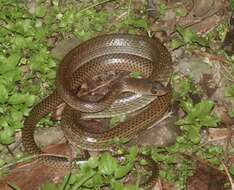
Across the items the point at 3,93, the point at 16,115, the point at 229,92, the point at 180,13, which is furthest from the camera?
the point at 180,13

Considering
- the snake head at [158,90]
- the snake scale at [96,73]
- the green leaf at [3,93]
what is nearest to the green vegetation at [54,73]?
the green leaf at [3,93]

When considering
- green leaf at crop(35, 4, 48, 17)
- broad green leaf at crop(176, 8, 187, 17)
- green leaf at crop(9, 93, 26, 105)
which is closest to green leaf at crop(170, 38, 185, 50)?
broad green leaf at crop(176, 8, 187, 17)

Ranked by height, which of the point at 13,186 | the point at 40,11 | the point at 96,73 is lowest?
the point at 13,186

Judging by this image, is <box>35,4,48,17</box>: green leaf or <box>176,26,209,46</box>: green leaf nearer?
<box>176,26,209,46</box>: green leaf

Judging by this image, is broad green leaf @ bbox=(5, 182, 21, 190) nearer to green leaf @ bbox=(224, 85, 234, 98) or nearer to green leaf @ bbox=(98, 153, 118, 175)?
green leaf @ bbox=(98, 153, 118, 175)

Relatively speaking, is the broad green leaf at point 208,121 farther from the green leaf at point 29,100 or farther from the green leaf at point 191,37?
the green leaf at point 29,100

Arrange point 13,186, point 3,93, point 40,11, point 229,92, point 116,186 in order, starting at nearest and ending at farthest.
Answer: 1. point 116,186
2. point 13,186
3. point 3,93
4. point 229,92
5. point 40,11

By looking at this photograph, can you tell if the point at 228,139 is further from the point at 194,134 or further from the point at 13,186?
Answer: the point at 13,186

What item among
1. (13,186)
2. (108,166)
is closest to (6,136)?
(13,186)
